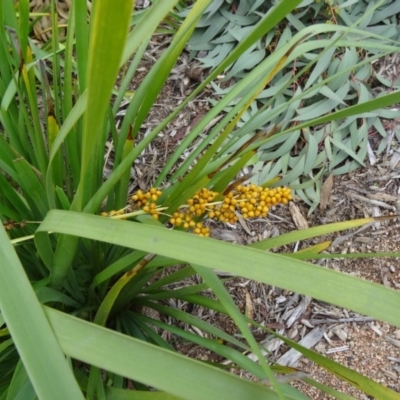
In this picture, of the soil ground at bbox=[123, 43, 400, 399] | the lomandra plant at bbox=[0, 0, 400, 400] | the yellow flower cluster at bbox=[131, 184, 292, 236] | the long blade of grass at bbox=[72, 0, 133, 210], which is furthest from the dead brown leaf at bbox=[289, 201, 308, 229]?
the long blade of grass at bbox=[72, 0, 133, 210]

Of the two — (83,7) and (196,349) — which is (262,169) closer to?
(196,349)

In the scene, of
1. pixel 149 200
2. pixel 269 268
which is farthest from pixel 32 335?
pixel 149 200

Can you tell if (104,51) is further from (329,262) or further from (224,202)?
(329,262)

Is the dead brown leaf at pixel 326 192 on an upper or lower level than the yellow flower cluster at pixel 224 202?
lower

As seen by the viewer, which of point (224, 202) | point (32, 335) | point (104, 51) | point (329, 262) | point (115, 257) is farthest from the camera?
point (329, 262)

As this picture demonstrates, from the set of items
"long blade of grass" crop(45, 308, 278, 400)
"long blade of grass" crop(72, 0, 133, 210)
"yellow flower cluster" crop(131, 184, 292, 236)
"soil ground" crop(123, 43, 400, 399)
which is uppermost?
"long blade of grass" crop(72, 0, 133, 210)

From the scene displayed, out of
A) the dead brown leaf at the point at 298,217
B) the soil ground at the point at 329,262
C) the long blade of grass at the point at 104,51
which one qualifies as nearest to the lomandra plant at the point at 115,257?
the long blade of grass at the point at 104,51

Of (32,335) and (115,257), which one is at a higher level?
(32,335)

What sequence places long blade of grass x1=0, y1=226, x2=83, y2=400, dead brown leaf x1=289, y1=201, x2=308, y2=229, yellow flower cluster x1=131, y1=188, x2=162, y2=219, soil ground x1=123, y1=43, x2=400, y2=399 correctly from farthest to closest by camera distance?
dead brown leaf x1=289, y1=201, x2=308, y2=229
soil ground x1=123, y1=43, x2=400, y2=399
yellow flower cluster x1=131, y1=188, x2=162, y2=219
long blade of grass x1=0, y1=226, x2=83, y2=400

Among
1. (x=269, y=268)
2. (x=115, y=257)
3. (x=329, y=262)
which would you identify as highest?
(x=269, y=268)

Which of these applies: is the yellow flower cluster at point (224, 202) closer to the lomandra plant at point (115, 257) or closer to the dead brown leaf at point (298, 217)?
the lomandra plant at point (115, 257)

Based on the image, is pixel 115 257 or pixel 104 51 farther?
pixel 115 257

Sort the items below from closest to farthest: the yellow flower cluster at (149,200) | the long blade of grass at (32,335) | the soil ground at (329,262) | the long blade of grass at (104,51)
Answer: the long blade of grass at (104,51), the long blade of grass at (32,335), the yellow flower cluster at (149,200), the soil ground at (329,262)

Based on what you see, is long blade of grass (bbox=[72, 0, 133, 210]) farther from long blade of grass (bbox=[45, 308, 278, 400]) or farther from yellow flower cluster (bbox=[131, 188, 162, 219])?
yellow flower cluster (bbox=[131, 188, 162, 219])
